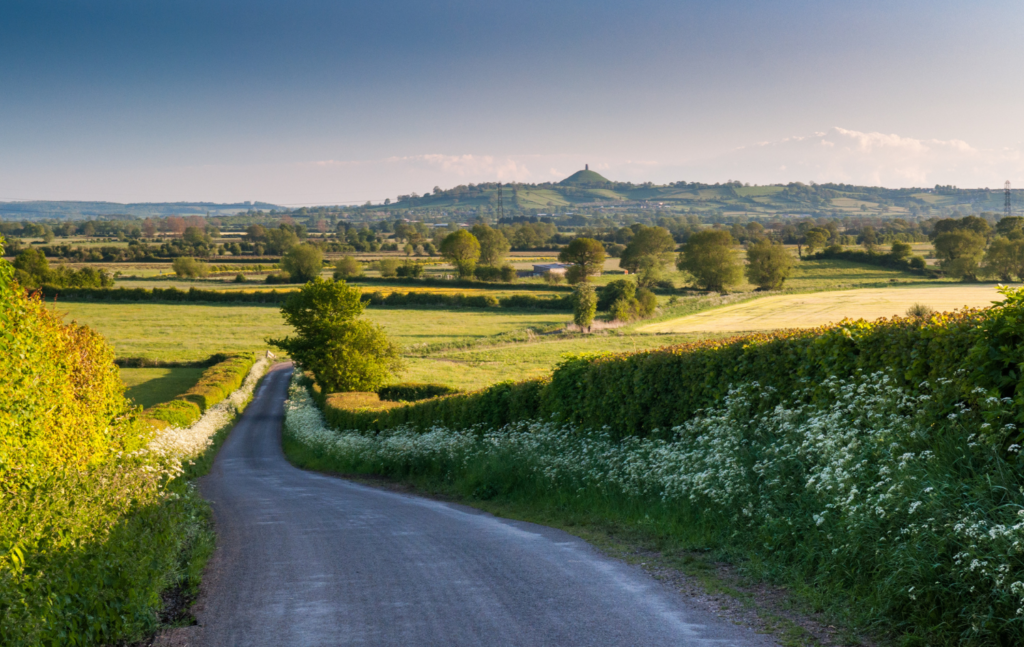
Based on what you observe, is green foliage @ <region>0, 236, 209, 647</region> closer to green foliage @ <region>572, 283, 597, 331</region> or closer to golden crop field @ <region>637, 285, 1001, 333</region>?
golden crop field @ <region>637, 285, 1001, 333</region>

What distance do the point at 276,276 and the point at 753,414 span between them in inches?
4505

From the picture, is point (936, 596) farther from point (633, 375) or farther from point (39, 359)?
point (39, 359)

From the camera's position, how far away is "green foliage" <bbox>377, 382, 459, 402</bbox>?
4144 cm

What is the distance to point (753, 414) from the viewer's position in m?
9.41

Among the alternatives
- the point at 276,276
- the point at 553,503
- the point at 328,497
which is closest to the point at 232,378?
the point at 328,497

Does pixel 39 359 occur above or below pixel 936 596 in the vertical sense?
above

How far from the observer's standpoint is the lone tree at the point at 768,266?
89.1m

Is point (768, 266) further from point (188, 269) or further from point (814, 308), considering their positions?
point (188, 269)

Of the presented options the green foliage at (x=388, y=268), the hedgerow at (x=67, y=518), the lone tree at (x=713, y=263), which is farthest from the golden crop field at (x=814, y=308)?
the green foliage at (x=388, y=268)

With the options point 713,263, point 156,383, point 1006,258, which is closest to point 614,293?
point 713,263

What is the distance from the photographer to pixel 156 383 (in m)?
51.7

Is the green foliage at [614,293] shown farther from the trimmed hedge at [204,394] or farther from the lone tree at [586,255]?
the trimmed hedge at [204,394]

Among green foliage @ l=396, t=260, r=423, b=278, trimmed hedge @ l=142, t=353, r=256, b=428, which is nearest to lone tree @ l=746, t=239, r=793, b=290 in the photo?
green foliage @ l=396, t=260, r=423, b=278

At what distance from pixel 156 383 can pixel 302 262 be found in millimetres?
68817
